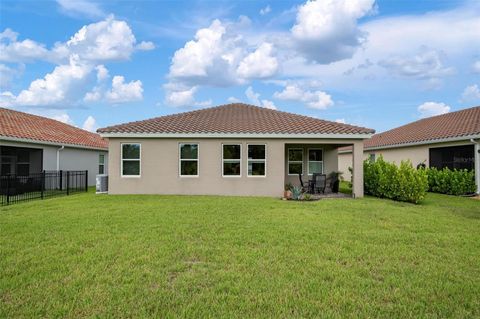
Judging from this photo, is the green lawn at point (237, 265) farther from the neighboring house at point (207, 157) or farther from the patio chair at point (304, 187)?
the patio chair at point (304, 187)

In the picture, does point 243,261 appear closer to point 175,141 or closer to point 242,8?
point 175,141

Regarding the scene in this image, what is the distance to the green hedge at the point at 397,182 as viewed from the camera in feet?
48.9

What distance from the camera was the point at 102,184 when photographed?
17906 millimetres

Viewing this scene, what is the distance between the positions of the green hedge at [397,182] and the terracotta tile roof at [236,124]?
1985 mm

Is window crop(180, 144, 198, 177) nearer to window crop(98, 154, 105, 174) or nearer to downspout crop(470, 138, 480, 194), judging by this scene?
window crop(98, 154, 105, 174)

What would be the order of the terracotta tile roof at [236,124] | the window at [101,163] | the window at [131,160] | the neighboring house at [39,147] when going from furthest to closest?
the window at [101,163], the neighboring house at [39,147], the window at [131,160], the terracotta tile roof at [236,124]

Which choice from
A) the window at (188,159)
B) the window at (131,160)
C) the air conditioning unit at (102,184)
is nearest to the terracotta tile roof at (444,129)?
the window at (188,159)

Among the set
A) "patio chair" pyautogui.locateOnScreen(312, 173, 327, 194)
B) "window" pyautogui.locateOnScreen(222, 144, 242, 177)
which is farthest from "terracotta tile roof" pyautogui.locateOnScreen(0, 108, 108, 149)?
"patio chair" pyautogui.locateOnScreen(312, 173, 327, 194)

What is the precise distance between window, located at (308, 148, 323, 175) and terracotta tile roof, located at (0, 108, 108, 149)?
1442cm

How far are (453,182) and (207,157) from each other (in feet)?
40.5

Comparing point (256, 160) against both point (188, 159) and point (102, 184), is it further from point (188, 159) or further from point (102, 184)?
point (102, 184)

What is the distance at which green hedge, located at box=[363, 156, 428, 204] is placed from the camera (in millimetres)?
14898

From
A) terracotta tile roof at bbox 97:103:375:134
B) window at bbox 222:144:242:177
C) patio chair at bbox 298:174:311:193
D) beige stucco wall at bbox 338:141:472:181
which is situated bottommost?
patio chair at bbox 298:174:311:193

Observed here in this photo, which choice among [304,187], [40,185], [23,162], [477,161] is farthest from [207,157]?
[477,161]
